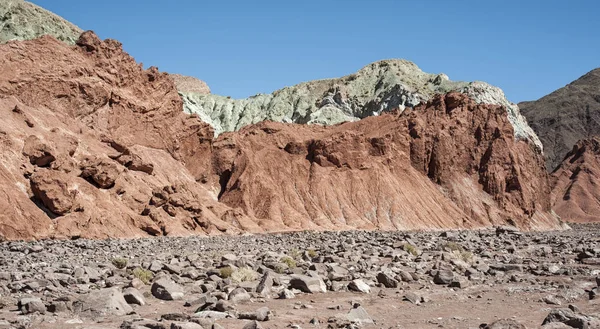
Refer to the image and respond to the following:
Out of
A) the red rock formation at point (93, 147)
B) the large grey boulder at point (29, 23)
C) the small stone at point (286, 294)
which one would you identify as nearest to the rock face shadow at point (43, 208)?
the red rock formation at point (93, 147)

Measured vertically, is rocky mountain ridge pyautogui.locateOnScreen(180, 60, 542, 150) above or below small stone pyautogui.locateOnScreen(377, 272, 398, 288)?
above

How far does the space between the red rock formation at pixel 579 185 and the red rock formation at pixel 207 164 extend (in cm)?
4220

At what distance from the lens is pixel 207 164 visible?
2724 inches

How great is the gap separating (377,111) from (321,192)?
50.4m

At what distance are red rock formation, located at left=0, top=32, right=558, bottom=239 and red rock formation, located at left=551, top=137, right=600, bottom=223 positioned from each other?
138ft

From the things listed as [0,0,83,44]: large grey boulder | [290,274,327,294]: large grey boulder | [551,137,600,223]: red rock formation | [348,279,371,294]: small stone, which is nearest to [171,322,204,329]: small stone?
[290,274,327,294]: large grey boulder

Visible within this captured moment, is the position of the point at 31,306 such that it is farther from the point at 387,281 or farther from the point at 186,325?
the point at 387,281

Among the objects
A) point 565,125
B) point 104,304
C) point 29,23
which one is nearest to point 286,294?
point 104,304

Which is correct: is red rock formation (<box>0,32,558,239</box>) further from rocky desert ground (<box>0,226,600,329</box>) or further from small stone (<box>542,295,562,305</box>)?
small stone (<box>542,295,562,305</box>)

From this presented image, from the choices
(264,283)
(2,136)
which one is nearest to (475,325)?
(264,283)

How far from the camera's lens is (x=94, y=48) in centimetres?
5941

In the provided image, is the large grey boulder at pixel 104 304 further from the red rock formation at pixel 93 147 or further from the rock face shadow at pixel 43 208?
the rock face shadow at pixel 43 208

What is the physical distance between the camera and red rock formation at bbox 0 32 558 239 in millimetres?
38250

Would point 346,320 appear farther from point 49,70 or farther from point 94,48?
point 94,48
